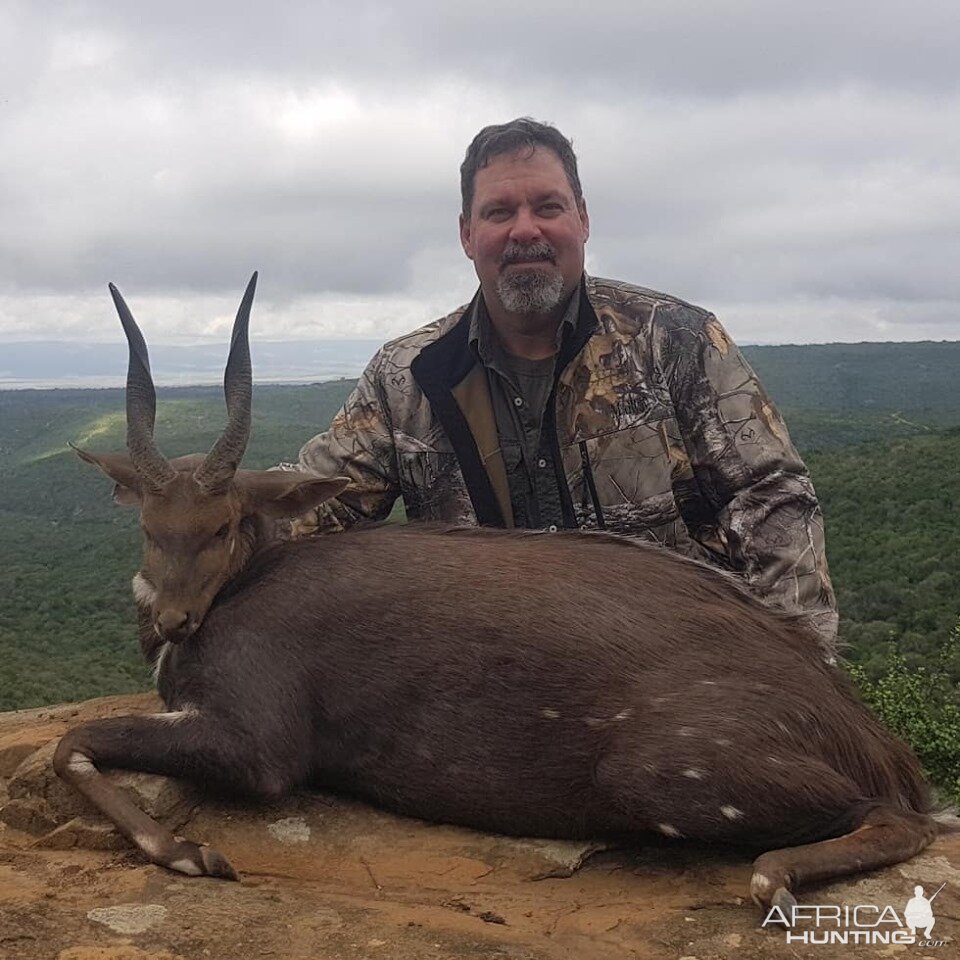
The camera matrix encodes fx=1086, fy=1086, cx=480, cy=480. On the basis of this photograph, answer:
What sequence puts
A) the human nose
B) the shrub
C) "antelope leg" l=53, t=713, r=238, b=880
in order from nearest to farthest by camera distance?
"antelope leg" l=53, t=713, r=238, b=880, the human nose, the shrub

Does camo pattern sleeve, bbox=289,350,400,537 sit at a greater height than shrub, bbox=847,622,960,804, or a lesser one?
greater

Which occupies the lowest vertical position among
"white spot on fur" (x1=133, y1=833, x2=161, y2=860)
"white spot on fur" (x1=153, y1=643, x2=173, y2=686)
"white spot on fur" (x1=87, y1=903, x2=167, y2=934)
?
"white spot on fur" (x1=133, y1=833, x2=161, y2=860)

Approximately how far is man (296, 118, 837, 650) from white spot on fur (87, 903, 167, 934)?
11.2 ft

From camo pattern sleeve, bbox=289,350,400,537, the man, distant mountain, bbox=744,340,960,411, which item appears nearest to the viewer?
the man

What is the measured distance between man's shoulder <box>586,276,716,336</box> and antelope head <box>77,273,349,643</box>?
2.59 meters

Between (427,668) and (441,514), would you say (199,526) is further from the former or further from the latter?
(441,514)

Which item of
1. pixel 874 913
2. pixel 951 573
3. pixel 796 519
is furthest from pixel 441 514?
pixel 951 573

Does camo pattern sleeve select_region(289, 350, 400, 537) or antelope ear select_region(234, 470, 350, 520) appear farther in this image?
camo pattern sleeve select_region(289, 350, 400, 537)

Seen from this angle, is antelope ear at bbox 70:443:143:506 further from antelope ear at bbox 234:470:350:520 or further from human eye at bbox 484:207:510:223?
human eye at bbox 484:207:510:223

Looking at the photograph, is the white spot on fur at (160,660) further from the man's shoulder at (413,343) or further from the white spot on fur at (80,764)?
the man's shoulder at (413,343)

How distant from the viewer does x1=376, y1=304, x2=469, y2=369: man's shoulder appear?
7.67 metres

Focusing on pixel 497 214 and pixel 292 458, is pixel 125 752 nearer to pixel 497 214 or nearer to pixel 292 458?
pixel 497 214

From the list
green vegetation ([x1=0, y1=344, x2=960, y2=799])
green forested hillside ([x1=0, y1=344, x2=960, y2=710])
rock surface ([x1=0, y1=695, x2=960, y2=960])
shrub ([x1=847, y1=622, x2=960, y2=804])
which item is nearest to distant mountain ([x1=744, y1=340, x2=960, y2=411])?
green vegetation ([x1=0, y1=344, x2=960, y2=799])

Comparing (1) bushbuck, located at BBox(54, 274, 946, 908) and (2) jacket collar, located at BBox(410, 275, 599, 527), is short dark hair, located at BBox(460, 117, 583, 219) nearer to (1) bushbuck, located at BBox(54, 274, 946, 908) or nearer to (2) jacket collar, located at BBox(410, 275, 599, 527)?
(2) jacket collar, located at BBox(410, 275, 599, 527)
